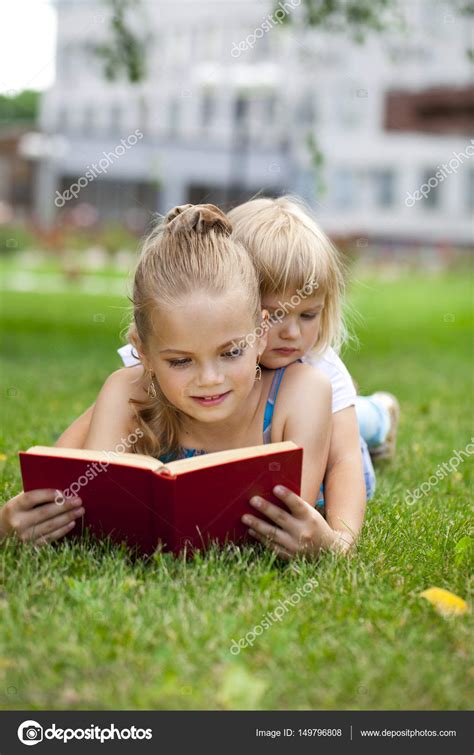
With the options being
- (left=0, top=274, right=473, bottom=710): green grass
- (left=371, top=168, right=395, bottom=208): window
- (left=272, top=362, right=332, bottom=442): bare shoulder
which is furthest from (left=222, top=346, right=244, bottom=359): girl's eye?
(left=371, top=168, right=395, bottom=208): window

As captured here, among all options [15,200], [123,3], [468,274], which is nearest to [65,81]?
[15,200]

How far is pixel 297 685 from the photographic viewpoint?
1.66m

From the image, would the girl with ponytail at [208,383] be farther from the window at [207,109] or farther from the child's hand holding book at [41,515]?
the window at [207,109]

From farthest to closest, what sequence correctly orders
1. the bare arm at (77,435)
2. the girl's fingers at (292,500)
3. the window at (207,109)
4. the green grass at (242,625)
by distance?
the window at (207,109) < the bare arm at (77,435) < the girl's fingers at (292,500) < the green grass at (242,625)

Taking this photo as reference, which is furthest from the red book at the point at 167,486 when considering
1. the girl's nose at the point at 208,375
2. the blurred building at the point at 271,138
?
the blurred building at the point at 271,138

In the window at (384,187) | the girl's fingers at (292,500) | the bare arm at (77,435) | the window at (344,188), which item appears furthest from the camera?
the window at (344,188)

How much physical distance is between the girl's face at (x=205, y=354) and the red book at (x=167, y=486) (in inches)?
9.4

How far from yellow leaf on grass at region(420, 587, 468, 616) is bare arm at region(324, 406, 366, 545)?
365 mm

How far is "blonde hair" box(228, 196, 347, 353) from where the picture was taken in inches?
107

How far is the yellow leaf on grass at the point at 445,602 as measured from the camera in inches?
78.6

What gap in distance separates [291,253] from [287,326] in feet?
0.68

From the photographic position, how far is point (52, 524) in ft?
7.47

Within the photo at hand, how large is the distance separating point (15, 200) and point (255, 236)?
140 feet
